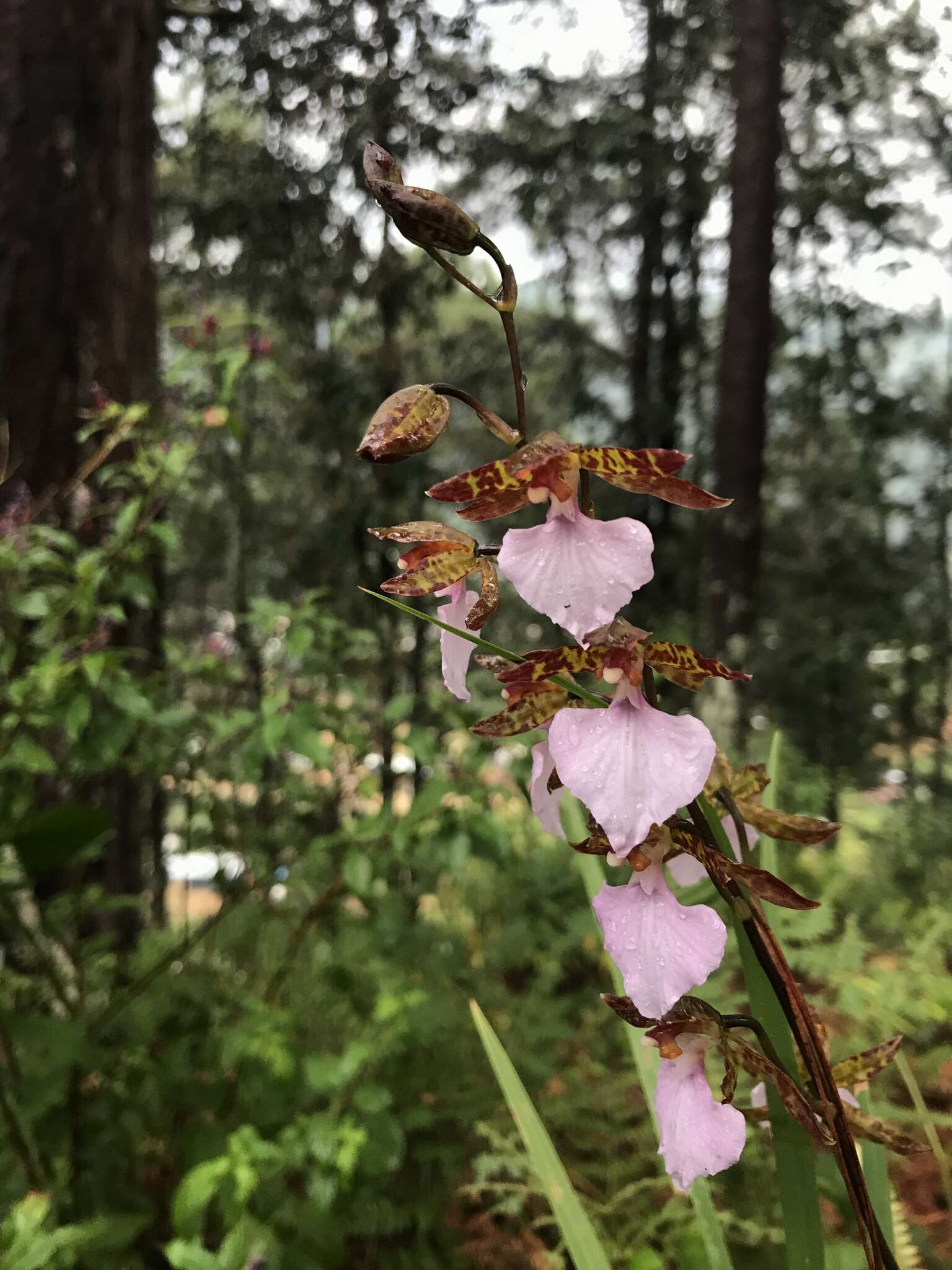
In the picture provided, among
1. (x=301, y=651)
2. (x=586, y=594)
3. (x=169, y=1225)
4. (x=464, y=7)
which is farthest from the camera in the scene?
(x=464, y=7)

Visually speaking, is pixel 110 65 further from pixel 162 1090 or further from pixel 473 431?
pixel 473 431

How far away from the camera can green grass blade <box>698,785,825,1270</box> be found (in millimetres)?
511

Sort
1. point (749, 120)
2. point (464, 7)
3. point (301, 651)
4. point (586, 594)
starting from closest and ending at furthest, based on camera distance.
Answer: point (586, 594) < point (301, 651) < point (749, 120) < point (464, 7)

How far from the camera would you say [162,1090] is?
152 cm

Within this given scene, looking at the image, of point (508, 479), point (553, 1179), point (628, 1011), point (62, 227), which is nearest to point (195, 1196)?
point (553, 1179)

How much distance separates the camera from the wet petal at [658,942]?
47 cm

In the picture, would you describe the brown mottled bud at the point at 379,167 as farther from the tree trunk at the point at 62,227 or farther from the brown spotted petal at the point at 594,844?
the tree trunk at the point at 62,227

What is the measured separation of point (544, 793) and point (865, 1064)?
35cm

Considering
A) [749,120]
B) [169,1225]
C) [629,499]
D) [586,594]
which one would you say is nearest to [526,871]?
[169,1225]

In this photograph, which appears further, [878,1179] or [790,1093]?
[878,1179]

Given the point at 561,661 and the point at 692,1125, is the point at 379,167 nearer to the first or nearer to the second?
the point at 561,661

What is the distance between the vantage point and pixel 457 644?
0.61 meters

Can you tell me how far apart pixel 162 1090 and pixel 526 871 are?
1.56 m

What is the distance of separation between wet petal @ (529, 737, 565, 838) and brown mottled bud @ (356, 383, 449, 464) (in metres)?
0.24
